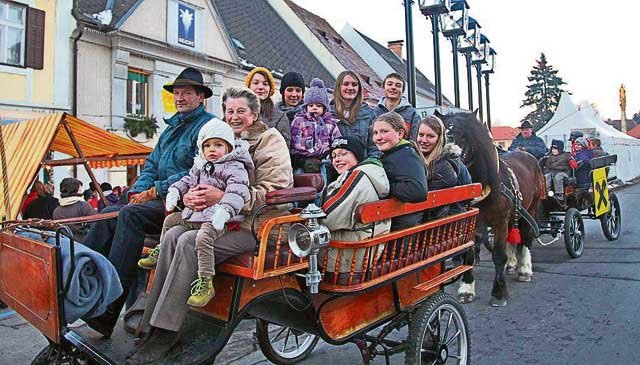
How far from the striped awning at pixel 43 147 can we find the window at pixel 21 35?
11.6 ft

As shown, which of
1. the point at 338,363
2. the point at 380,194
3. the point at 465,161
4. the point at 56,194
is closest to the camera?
the point at 380,194

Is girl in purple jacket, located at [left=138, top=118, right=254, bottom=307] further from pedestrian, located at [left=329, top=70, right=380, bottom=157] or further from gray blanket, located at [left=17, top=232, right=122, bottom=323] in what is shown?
pedestrian, located at [left=329, top=70, right=380, bottom=157]

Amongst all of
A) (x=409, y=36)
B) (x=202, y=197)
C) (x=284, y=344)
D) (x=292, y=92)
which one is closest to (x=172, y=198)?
(x=202, y=197)

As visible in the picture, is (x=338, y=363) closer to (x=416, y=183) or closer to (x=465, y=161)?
(x=416, y=183)

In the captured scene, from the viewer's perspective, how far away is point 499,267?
18.2 ft

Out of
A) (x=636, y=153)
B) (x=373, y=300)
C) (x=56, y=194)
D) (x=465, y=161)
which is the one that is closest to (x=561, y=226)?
(x=465, y=161)

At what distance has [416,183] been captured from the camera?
2971 millimetres

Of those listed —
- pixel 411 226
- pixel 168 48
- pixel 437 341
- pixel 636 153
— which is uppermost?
pixel 168 48

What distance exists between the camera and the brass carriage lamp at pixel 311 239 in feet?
8.09

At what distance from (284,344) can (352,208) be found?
1745mm

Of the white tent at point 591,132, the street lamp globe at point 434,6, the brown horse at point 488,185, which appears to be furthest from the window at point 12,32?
the white tent at point 591,132

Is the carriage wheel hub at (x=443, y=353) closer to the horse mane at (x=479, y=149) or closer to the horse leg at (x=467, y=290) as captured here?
the horse leg at (x=467, y=290)

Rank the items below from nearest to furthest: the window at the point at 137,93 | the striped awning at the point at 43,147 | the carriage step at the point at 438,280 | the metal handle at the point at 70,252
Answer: the metal handle at the point at 70,252, the carriage step at the point at 438,280, the striped awning at the point at 43,147, the window at the point at 137,93

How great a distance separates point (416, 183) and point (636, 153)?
28.7m
